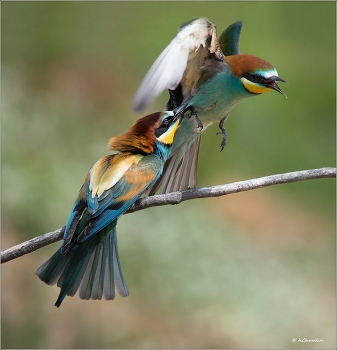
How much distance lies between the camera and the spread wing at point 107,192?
67.1 inches

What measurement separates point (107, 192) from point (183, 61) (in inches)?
18.8

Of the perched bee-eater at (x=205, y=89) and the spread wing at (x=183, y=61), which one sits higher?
the spread wing at (x=183, y=61)

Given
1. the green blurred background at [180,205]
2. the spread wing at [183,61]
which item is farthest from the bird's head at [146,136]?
the green blurred background at [180,205]

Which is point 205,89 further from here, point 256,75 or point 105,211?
point 105,211

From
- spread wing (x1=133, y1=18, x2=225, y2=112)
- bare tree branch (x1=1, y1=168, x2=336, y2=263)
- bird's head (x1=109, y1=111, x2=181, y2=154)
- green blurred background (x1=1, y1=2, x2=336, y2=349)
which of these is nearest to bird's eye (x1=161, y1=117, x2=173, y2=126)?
bird's head (x1=109, y1=111, x2=181, y2=154)

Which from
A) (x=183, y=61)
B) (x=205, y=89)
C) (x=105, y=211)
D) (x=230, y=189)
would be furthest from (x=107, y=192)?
(x=205, y=89)

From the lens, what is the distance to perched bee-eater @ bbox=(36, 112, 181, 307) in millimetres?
1722

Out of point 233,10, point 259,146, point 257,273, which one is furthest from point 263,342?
point 233,10

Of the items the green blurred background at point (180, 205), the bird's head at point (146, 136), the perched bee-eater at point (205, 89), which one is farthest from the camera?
the green blurred background at point (180, 205)

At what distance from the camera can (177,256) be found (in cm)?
300

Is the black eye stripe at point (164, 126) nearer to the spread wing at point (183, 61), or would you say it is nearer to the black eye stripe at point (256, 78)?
the spread wing at point (183, 61)

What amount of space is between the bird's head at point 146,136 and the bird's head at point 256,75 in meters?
0.30

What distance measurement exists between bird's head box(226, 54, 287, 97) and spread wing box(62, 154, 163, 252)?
45 cm

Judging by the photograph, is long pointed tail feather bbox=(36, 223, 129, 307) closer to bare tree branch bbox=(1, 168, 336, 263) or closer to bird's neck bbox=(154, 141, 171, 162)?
bare tree branch bbox=(1, 168, 336, 263)
